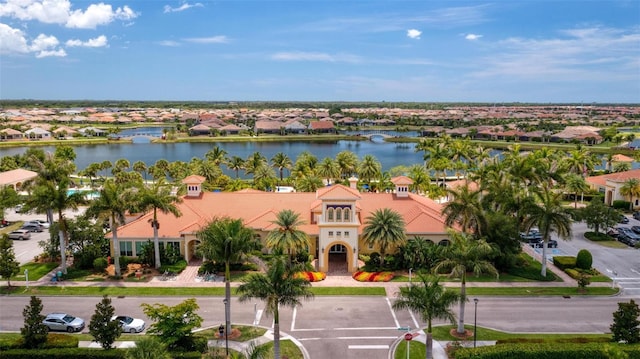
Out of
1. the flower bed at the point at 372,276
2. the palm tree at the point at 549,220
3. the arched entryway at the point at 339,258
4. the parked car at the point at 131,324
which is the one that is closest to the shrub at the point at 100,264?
the parked car at the point at 131,324

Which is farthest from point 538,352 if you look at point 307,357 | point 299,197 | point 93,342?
point 299,197

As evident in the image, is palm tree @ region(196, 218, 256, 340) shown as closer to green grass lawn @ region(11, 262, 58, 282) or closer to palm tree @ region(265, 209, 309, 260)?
palm tree @ region(265, 209, 309, 260)

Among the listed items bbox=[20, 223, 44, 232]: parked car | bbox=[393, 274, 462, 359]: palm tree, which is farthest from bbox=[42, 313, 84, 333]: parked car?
bbox=[20, 223, 44, 232]: parked car

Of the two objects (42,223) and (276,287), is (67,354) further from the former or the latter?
(42,223)

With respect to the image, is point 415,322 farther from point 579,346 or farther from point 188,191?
point 188,191

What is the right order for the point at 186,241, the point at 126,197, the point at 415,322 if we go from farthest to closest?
the point at 186,241, the point at 126,197, the point at 415,322

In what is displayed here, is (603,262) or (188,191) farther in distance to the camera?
(188,191)
